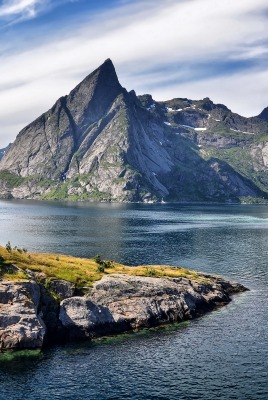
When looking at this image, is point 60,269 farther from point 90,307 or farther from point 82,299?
point 90,307

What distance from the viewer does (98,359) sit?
2591 inches

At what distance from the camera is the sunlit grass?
274 feet

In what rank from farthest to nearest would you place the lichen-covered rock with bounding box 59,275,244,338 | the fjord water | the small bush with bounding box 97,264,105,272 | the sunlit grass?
the small bush with bounding box 97,264,105,272
the sunlit grass
the lichen-covered rock with bounding box 59,275,244,338
the fjord water

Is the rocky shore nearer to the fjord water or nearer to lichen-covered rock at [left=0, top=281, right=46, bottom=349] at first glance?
lichen-covered rock at [left=0, top=281, right=46, bottom=349]

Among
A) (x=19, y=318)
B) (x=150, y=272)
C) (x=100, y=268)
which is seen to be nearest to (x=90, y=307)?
(x=19, y=318)

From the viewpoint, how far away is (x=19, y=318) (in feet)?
235

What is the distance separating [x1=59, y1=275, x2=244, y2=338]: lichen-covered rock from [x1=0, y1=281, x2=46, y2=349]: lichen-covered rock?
614 cm

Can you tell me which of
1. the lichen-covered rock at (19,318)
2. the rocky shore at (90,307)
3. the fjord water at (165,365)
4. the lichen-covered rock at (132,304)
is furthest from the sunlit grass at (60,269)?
the fjord water at (165,365)

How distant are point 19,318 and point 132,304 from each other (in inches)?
901

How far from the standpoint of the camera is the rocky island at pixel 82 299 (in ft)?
238

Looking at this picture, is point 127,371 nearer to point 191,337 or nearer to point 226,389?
point 226,389

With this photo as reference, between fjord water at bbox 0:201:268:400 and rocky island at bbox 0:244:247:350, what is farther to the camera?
rocky island at bbox 0:244:247:350

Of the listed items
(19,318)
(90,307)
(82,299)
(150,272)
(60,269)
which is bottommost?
(90,307)

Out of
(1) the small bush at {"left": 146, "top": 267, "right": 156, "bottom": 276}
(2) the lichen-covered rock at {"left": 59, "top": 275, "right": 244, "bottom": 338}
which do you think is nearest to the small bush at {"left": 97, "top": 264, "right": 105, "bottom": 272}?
(2) the lichen-covered rock at {"left": 59, "top": 275, "right": 244, "bottom": 338}
